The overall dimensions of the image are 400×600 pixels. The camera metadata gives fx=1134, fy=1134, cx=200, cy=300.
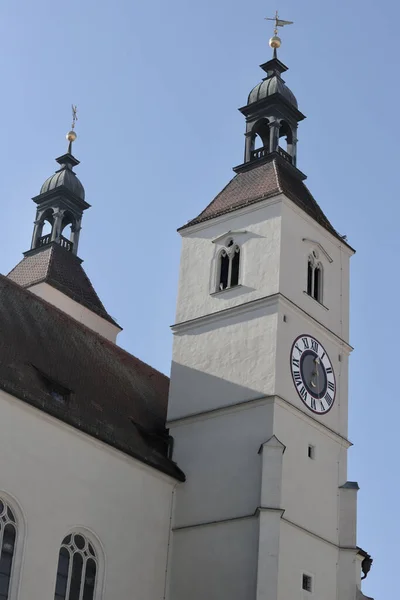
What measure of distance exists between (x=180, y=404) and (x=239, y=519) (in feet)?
13.3

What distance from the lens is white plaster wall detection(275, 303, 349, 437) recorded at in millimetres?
27344

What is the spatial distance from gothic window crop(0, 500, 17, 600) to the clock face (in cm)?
833

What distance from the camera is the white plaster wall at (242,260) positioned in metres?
28.9

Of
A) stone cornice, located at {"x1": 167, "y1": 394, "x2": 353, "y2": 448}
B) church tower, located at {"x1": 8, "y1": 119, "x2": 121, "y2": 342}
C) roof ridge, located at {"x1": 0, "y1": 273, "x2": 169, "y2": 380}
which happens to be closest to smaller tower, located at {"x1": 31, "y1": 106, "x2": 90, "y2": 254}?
church tower, located at {"x1": 8, "y1": 119, "x2": 121, "y2": 342}

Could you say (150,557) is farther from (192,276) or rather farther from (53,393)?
(192,276)

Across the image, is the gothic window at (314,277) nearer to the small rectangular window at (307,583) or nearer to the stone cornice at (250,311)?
the stone cornice at (250,311)

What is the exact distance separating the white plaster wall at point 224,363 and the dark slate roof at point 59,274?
31.6 ft

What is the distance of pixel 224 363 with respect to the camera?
28.3 meters

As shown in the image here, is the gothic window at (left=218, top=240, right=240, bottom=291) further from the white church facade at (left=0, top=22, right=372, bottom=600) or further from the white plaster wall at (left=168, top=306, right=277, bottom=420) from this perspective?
the white plaster wall at (left=168, top=306, right=277, bottom=420)

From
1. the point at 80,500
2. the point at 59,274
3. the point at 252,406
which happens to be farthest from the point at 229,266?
the point at 59,274

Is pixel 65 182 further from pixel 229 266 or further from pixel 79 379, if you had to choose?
pixel 79 379

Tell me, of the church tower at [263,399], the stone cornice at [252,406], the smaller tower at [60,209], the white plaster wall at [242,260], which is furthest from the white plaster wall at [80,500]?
the smaller tower at [60,209]

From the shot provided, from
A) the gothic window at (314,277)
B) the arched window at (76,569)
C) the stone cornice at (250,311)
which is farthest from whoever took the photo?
the gothic window at (314,277)

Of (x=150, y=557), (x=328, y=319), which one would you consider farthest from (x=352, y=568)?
(x=328, y=319)
